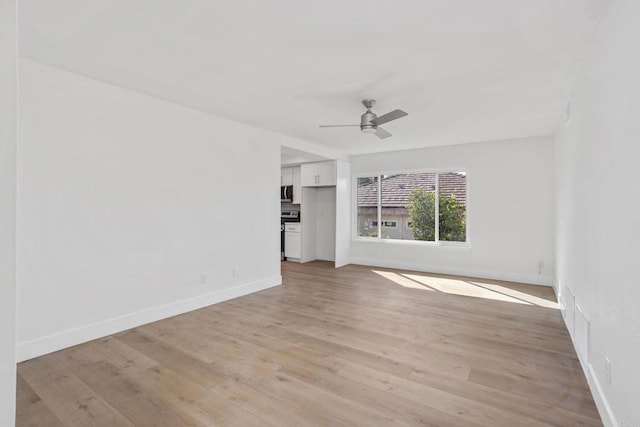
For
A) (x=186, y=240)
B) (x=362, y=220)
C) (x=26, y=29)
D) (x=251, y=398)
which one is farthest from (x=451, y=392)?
(x=362, y=220)

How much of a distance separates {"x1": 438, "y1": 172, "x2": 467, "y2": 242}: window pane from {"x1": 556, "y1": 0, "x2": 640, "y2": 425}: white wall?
11.5 ft

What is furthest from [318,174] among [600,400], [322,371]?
[600,400]

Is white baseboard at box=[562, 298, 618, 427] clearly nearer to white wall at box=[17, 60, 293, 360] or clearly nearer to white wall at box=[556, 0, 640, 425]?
white wall at box=[556, 0, 640, 425]

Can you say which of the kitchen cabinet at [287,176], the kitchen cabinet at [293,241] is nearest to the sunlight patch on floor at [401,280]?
the kitchen cabinet at [293,241]

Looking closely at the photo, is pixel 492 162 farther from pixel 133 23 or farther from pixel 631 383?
pixel 133 23

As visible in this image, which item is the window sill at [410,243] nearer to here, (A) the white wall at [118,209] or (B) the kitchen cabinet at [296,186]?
(B) the kitchen cabinet at [296,186]

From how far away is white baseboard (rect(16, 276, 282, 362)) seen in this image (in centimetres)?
273

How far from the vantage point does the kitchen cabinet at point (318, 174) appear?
698cm

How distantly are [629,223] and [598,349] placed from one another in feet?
3.43

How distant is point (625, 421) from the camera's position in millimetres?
1568

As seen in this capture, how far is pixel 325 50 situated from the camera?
8.25ft

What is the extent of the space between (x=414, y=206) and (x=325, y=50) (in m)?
4.62

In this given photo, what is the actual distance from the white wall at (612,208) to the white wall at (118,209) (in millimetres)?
3789

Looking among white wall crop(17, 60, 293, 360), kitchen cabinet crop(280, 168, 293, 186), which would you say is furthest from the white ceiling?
kitchen cabinet crop(280, 168, 293, 186)
